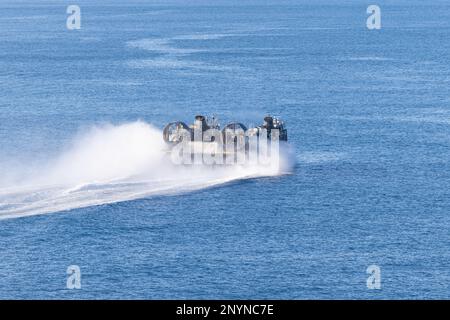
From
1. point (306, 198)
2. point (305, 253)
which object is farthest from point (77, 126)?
point (305, 253)

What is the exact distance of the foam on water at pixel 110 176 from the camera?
116m

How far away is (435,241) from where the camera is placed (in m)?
107

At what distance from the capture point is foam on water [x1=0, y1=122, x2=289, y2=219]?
379 ft

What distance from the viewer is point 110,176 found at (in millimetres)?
127000

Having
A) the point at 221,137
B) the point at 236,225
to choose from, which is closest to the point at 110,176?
the point at 221,137

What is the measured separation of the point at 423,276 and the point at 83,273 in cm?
3204

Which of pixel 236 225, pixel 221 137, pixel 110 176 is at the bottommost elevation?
pixel 236 225

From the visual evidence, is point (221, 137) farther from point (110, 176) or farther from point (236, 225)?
point (236, 225)

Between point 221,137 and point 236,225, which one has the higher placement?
point 221,137

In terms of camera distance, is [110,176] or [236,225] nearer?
[236,225]

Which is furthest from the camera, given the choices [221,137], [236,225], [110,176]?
[221,137]

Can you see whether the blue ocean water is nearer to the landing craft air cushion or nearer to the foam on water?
the foam on water

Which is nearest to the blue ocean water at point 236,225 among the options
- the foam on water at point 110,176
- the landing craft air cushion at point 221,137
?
the foam on water at point 110,176
